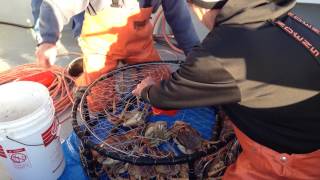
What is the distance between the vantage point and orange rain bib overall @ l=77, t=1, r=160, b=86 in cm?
188

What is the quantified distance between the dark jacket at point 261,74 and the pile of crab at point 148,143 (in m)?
0.25

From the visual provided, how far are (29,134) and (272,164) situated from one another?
997mm

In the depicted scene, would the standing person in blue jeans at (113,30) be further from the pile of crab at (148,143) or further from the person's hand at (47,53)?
the pile of crab at (148,143)

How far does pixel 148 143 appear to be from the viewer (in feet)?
5.30

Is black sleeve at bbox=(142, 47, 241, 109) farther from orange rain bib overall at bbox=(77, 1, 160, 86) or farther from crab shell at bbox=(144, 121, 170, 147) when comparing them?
orange rain bib overall at bbox=(77, 1, 160, 86)

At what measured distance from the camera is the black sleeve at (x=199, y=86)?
1.21m

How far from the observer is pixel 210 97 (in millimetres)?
1249

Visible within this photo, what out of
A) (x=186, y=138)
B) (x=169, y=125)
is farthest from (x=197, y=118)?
(x=186, y=138)

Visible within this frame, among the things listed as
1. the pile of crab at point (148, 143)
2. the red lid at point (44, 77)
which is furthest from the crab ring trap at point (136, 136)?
the red lid at point (44, 77)

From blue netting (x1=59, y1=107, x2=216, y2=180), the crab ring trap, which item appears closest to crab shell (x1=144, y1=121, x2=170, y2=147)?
the crab ring trap

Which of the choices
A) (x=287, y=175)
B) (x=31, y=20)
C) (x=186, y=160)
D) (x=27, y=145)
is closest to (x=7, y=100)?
(x=27, y=145)

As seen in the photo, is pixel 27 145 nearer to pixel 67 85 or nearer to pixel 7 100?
pixel 7 100

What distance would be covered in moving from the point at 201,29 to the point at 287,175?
5.78 ft

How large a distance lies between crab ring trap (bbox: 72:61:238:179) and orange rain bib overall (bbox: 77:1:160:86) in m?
0.14
